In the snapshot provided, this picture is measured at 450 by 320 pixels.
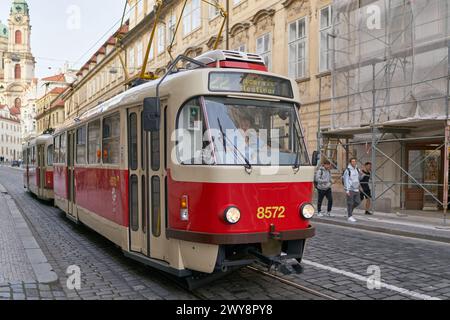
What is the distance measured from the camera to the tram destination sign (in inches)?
237

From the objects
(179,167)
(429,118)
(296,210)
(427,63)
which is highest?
(427,63)

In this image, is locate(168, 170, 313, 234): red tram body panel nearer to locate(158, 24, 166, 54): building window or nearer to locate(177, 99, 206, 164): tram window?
locate(177, 99, 206, 164): tram window

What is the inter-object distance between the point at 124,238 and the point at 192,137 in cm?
239

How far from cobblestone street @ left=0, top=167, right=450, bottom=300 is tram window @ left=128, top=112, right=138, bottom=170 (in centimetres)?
165

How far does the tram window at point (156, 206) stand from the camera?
21.2 feet

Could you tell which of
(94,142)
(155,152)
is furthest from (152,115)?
(94,142)

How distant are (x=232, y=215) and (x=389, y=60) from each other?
11.6 m

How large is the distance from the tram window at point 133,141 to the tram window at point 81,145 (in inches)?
135

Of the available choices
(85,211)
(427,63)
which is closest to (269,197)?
(85,211)

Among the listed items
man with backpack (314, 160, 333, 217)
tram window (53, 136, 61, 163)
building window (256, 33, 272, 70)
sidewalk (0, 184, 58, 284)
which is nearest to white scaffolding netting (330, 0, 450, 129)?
man with backpack (314, 160, 333, 217)

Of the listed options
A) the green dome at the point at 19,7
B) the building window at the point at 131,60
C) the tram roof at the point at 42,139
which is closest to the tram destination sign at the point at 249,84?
the tram roof at the point at 42,139

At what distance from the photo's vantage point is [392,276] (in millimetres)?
7066

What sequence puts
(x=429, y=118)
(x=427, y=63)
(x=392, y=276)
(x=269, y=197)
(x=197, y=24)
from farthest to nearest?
(x=197, y=24) → (x=427, y=63) → (x=429, y=118) → (x=392, y=276) → (x=269, y=197)

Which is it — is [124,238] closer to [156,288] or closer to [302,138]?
[156,288]
